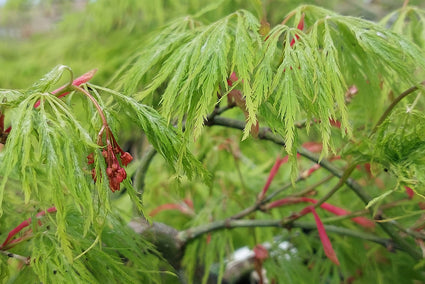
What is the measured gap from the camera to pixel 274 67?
1.82 ft

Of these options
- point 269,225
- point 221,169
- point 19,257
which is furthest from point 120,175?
point 221,169

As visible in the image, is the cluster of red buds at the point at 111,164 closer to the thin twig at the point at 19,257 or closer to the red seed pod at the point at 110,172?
the red seed pod at the point at 110,172

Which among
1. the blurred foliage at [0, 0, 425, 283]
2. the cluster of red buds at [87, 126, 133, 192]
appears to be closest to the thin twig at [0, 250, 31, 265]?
the blurred foliage at [0, 0, 425, 283]

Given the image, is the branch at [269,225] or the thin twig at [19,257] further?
the branch at [269,225]

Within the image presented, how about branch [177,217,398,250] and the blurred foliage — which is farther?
branch [177,217,398,250]

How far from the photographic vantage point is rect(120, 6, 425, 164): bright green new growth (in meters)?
0.50

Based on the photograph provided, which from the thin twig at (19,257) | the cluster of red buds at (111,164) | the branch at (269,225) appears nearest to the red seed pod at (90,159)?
the cluster of red buds at (111,164)

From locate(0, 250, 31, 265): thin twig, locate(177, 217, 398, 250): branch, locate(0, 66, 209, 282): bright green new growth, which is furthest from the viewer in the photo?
locate(177, 217, 398, 250): branch

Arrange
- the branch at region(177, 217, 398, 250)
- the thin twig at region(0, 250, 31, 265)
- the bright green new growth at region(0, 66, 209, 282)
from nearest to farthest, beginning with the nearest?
the bright green new growth at region(0, 66, 209, 282) → the thin twig at region(0, 250, 31, 265) → the branch at region(177, 217, 398, 250)

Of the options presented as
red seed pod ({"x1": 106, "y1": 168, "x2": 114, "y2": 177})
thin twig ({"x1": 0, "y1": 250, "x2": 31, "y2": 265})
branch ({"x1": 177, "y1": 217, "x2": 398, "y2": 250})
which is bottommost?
branch ({"x1": 177, "y1": 217, "x2": 398, "y2": 250})

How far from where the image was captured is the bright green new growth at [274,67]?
50cm

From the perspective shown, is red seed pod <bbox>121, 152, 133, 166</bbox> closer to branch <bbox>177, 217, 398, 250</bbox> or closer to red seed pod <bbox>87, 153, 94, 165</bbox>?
red seed pod <bbox>87, 153, 94, 165</bbox>

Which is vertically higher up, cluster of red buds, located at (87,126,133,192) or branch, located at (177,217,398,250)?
cluster of red buds, located at (87,126,133,192)

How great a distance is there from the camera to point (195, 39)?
576 millimetres
